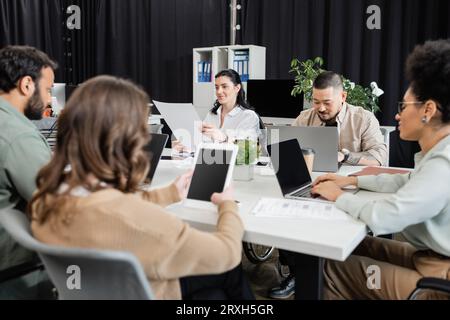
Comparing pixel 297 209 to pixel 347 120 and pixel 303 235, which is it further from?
pixel 347 120

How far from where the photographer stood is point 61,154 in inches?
38.6

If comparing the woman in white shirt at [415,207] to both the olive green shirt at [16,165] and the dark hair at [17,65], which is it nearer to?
the olive green shirt at [16,165]

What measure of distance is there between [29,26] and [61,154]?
5516 mm

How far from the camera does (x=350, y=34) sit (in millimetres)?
4711

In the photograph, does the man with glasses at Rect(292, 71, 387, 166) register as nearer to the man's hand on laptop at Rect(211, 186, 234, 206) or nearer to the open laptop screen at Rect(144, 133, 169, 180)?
the open laptop screen at Rect(144, 133, 169, 180)

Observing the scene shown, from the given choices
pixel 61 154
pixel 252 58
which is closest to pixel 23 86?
pixel 61 154

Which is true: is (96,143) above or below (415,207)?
above

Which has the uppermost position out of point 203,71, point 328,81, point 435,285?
point 203,71

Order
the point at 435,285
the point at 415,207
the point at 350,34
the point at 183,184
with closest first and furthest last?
the point at 435,285, the point at 415,207, the point at 183,184, the point at 350,34

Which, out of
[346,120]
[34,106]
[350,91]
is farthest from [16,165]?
[350,91]

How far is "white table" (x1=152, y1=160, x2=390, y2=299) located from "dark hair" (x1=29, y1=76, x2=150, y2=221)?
1.35 feet

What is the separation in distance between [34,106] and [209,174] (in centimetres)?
73

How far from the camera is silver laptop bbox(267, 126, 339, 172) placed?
7.09ft
